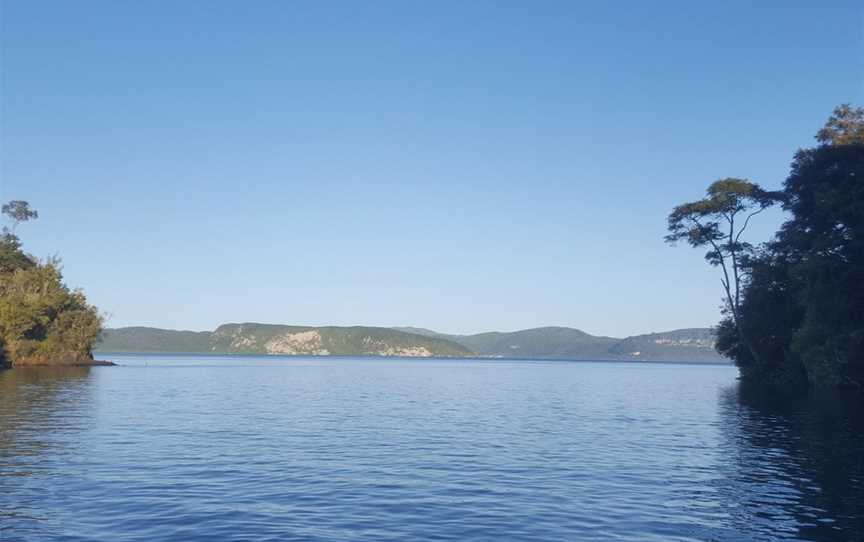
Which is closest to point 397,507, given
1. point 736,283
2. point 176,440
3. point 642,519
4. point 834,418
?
point 642,519

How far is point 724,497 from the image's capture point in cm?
2427

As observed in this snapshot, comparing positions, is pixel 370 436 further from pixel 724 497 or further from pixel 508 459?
pixel 724 497

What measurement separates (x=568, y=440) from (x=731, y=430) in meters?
12.4

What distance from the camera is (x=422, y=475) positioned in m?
27.6

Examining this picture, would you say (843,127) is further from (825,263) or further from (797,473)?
(797,473)

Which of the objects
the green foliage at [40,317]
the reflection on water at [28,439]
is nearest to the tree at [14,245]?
the green foliage at [40,317]

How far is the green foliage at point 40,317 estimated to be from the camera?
396ft

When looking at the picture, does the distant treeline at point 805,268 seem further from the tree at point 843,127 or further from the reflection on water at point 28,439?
the reflection on water at point 28,439

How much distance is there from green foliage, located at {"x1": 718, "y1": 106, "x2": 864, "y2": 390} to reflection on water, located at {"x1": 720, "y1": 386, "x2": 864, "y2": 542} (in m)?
13.7

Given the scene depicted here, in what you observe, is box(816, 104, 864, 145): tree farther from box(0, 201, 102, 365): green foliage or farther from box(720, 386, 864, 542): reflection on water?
box(0, 201, 102, 365): green foliage

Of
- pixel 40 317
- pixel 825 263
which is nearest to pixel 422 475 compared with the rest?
Answer: pixel 825 263

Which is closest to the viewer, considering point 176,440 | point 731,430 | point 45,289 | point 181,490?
point 181,490

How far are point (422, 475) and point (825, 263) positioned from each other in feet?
169

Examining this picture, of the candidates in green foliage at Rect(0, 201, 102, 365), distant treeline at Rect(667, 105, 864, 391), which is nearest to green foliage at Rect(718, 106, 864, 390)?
distant treeline at Rect(667, 105, 864, 391)
